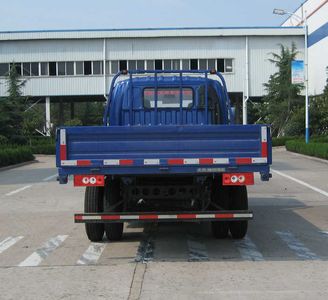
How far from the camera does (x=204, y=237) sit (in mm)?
9195

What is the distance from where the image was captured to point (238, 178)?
754 cm

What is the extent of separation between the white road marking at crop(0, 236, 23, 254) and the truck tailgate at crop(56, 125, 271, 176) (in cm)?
212

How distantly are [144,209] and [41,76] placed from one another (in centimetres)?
4384

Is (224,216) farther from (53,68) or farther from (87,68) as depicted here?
(53,68)

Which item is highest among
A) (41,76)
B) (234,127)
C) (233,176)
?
(41,76)

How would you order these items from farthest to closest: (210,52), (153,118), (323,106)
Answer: (210,52) < (323,106) < (153,118)

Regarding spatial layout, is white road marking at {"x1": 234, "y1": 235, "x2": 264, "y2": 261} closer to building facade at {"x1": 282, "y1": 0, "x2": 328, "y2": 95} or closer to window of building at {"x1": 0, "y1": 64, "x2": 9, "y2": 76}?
building facade at {"x1": 282, "y1": 0, "x2": 328, "y2": 95}

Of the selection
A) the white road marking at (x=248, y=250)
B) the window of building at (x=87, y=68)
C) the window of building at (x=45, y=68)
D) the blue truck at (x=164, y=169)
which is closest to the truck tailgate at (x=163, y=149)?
the blue truck at (x=164, y=169)

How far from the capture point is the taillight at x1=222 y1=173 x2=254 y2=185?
7.53m

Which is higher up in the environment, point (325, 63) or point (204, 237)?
point (325, 63)

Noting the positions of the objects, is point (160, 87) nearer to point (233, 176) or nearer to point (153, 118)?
point (153, 118)

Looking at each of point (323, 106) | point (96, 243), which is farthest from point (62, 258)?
point (323, 106)

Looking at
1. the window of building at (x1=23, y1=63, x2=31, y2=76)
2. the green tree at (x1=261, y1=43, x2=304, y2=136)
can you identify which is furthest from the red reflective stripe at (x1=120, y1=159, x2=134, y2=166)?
the window of building at (x1=23, y1=63, x2=31, y2=76)

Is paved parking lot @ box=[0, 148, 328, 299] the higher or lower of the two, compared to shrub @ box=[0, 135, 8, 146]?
lower
